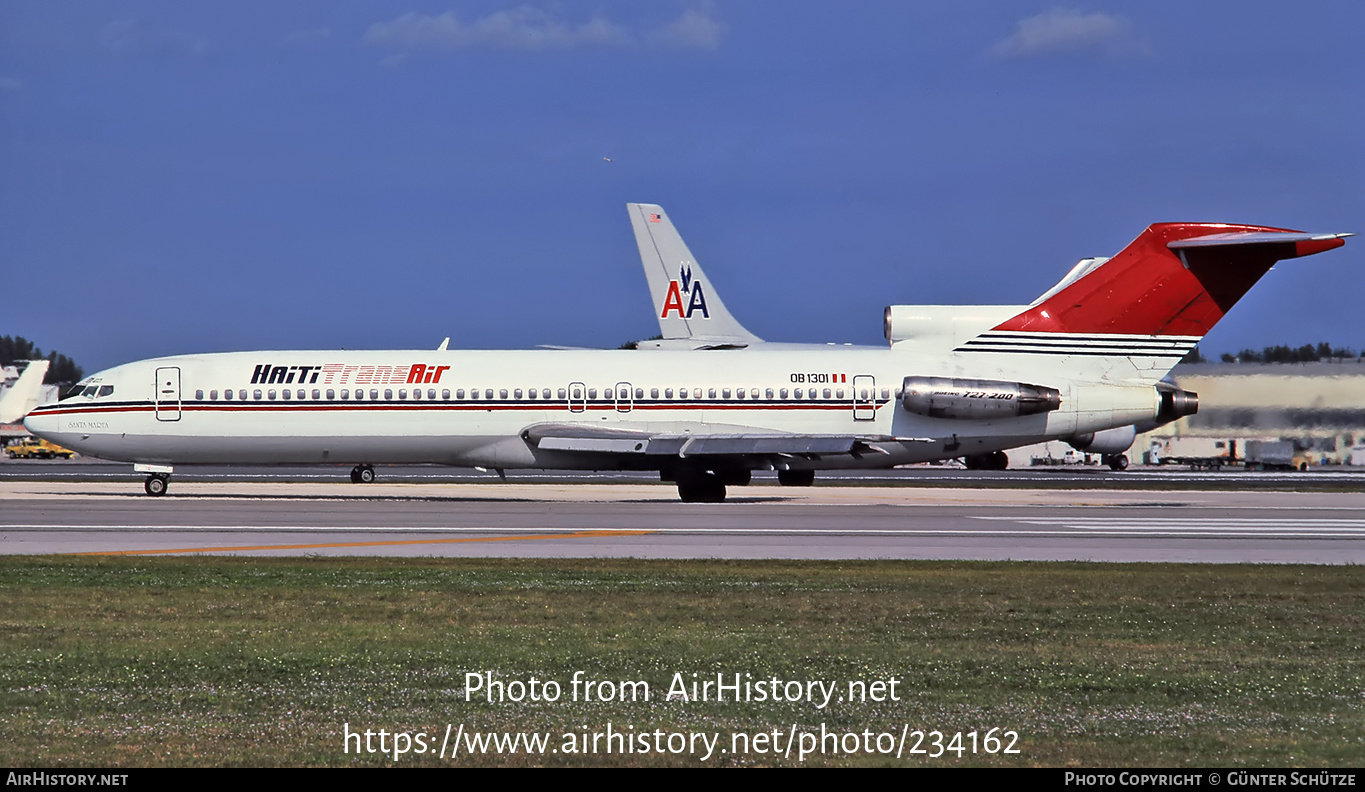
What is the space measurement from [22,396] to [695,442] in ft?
94.9

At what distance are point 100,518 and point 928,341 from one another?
66.9 feet

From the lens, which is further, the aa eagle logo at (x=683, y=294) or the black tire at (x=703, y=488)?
the aa eagle logo at (x=683, y=294)

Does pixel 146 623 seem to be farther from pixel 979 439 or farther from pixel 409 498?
pixel 979 439

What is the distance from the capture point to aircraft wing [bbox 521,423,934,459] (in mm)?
32219

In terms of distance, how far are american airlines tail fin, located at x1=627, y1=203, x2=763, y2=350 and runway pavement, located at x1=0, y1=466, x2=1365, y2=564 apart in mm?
13962

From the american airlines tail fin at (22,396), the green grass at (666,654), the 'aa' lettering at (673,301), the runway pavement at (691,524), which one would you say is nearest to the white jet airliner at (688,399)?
the runway pavement at (691,524)

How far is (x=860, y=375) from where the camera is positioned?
3506 cm

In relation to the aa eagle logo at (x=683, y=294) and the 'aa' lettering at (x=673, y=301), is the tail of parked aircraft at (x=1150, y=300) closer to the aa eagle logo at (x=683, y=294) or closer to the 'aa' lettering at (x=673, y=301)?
the aa eagle logo at (x=683, y=294)

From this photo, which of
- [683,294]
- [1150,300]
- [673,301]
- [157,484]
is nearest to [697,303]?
[683,294]

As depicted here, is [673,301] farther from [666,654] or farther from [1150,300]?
[666,654]

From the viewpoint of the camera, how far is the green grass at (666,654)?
8281 millimetres

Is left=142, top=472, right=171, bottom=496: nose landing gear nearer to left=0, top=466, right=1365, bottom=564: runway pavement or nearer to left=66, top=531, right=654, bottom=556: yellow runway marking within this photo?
left=0, top=466, right=1365, bottom=564: runway pavement

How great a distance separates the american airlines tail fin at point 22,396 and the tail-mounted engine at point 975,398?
84.2 ft
